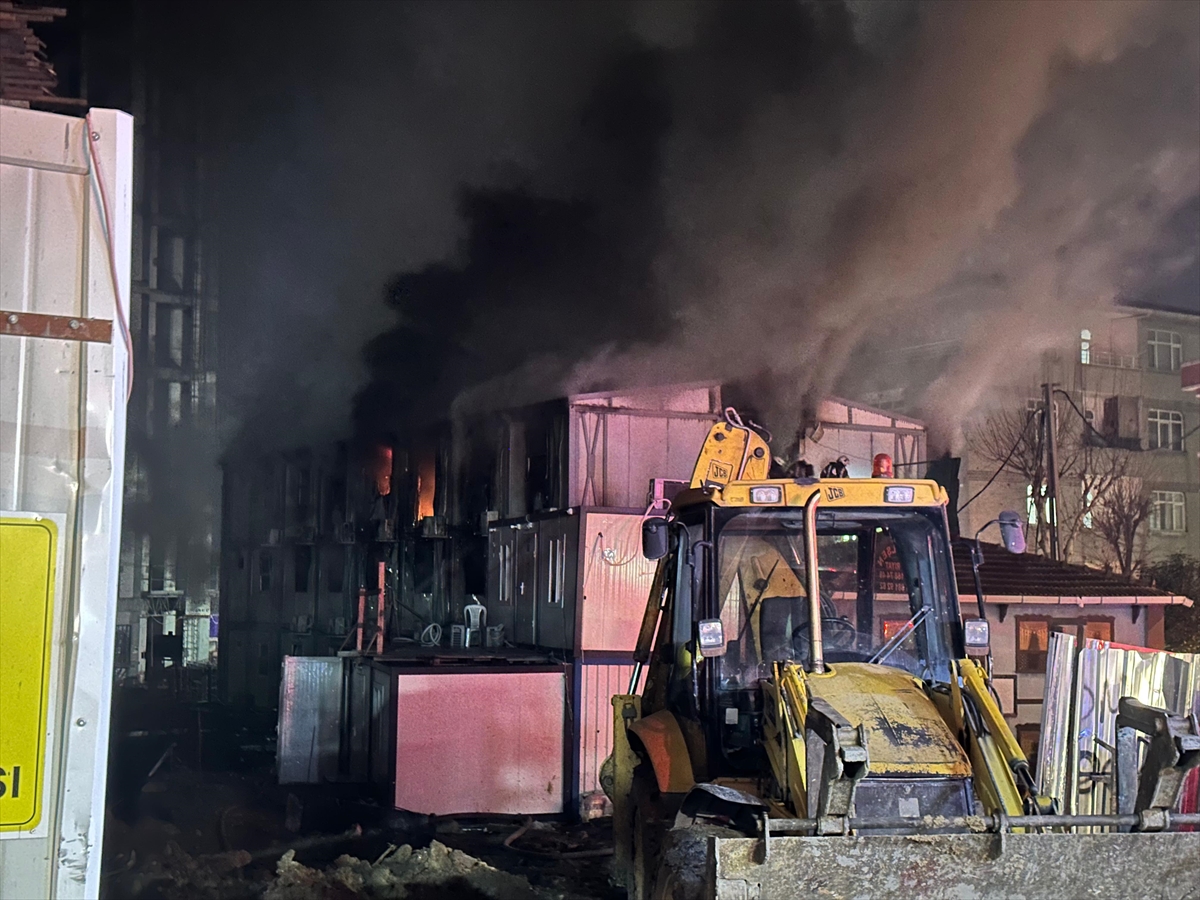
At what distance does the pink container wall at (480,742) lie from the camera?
11.7 m

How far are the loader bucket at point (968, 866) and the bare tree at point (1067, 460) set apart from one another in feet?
87.3

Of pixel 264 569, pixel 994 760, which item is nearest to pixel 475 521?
pixel 264 569

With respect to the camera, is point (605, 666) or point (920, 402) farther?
point (920, 402)

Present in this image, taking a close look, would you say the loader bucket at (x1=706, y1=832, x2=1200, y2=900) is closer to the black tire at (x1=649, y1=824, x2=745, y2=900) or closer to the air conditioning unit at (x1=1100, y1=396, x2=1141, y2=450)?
the black tire at (x1=649, y1=824, x2=745, y2=900)

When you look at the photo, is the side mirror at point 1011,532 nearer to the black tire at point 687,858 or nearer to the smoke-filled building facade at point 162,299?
the black tire at point 687,858

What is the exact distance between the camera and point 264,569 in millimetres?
25641

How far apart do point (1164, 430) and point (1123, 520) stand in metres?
4.53

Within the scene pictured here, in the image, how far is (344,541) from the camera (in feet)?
76.1

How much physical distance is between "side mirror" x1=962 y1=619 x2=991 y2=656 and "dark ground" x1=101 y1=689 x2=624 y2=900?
3.99m

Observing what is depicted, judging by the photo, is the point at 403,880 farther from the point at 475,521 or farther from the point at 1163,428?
the point at 1163,428

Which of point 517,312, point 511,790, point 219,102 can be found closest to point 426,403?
point 517,312

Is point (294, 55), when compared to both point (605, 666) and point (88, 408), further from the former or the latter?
point (88, 408)

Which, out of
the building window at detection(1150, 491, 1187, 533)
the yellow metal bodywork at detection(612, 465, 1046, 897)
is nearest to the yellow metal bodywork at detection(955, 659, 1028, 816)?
the yellow metal bodywork at detection(612, 465, 1046, 897)

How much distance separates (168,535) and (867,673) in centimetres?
1662
